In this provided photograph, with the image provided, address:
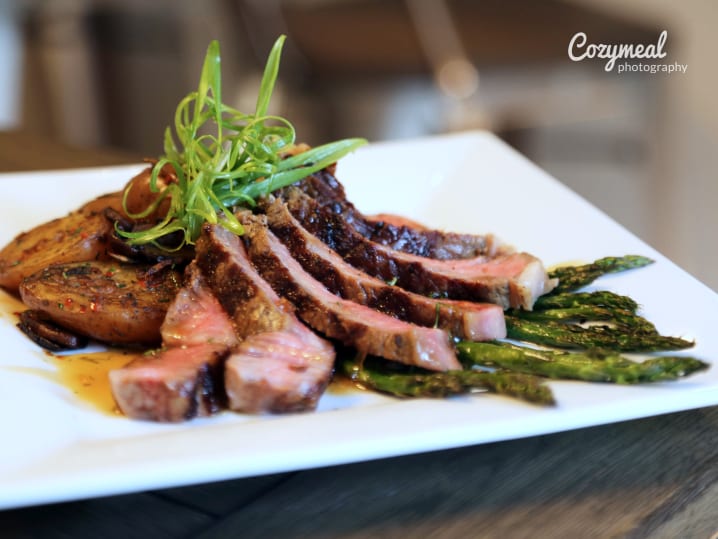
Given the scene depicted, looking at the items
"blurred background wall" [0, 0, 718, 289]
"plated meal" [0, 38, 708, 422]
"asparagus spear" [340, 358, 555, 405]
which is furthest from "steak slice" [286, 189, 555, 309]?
"blurred background wall" [0, 0, 718, 289]

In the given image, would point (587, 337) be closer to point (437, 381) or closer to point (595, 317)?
point (595, 317)

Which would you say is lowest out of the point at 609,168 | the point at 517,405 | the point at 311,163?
the point at 517,405

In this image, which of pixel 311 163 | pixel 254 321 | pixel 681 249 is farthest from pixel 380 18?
pixel 254 321

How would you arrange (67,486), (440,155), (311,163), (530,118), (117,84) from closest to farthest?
(67,486)
(311,163)
(440,155)
(530,118)
(117,84)

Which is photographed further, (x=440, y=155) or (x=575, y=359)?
(x=440, y=155)

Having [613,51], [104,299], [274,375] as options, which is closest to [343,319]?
[274,375]

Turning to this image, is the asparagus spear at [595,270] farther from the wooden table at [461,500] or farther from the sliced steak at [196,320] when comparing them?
the sliced steak at [196,320]

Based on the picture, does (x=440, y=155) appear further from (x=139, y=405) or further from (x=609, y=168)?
→ (x=609, y=168)

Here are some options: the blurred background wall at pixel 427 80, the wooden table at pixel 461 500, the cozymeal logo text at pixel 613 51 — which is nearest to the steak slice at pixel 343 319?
the wooden table at pixel 461 500
